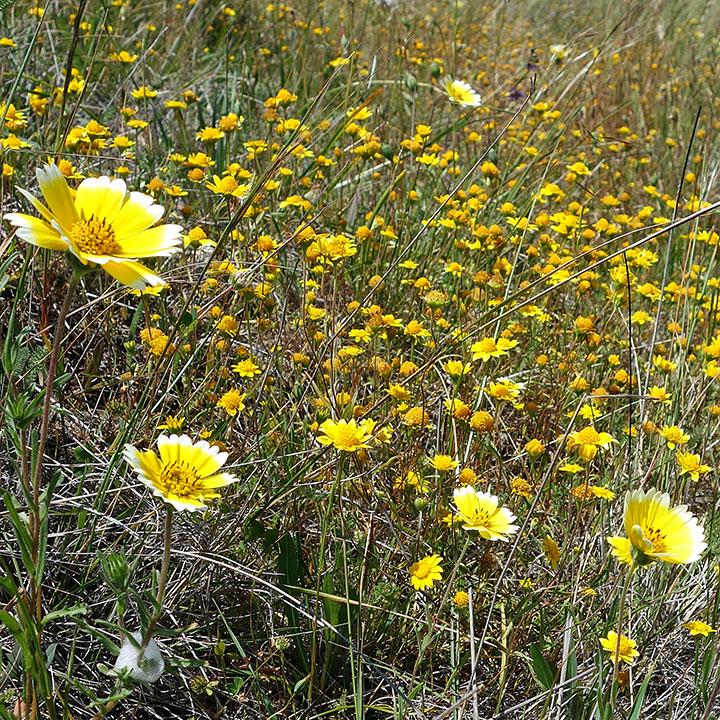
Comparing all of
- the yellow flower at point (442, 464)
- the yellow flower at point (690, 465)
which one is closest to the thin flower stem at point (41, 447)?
the yellow flower at point (442, 464)

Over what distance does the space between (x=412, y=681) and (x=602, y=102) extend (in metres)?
4.02

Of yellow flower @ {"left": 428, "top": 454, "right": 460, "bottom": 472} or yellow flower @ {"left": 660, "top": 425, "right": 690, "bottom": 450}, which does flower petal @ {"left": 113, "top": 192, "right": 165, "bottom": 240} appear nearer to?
yellow flower @ {"left": 428, "top": 454, "right": 460, "bottom": 472}

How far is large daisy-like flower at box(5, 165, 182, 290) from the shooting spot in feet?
2.86

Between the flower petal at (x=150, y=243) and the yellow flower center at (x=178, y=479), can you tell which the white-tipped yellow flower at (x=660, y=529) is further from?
the flower petal at (x=150, y=243)

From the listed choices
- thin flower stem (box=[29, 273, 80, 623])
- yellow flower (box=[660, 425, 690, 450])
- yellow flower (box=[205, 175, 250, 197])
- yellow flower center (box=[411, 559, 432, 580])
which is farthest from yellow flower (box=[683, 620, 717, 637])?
yellow flower (box=[205, 175, 250, 197])

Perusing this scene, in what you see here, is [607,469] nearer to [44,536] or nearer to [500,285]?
[500,285]

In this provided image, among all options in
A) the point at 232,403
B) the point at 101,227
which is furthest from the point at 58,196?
the point at 232,403

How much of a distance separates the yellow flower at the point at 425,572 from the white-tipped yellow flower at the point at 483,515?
0.10 m

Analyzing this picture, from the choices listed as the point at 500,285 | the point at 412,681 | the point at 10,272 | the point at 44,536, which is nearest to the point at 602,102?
the point at 500,285

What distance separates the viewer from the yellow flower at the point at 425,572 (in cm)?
128

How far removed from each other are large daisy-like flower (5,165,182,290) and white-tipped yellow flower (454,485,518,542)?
597mm

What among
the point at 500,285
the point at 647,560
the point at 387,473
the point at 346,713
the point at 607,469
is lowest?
the point at 346,713

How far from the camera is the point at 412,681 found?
129 centimetres

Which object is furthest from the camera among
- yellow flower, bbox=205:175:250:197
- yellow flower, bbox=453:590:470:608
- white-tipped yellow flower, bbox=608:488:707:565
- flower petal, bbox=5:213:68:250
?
yellow flower, bbox=205:175:250:197
